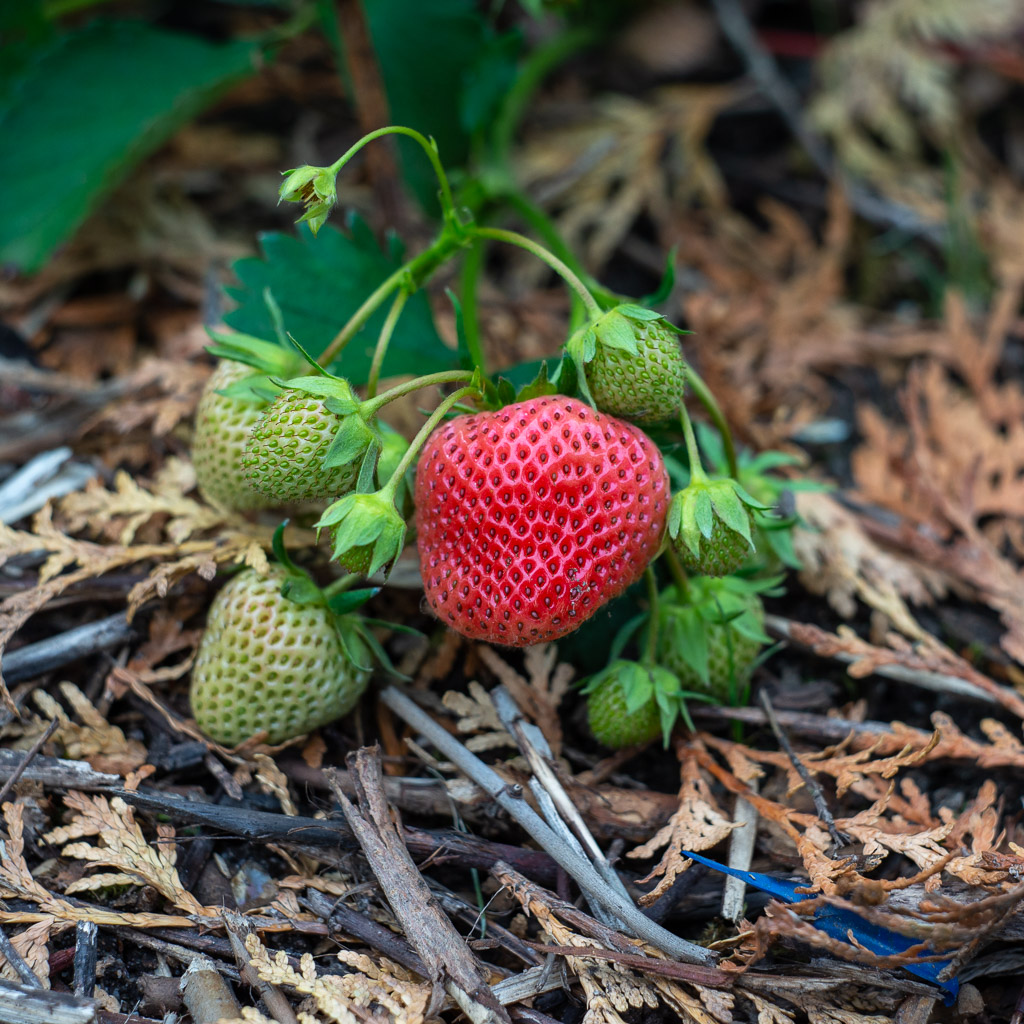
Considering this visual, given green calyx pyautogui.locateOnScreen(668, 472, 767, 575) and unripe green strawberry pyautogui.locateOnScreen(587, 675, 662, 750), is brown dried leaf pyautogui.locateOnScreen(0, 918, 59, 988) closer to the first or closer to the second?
unripe green strawberry pyautogui.locateOnScreen(587, 675, 662, 750)

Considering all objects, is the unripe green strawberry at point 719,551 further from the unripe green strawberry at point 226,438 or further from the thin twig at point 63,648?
the thin twig at point 63,648

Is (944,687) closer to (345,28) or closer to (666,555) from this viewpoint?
(666,555)

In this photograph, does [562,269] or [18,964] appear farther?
[562,269]

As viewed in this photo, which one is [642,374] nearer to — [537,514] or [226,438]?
[537,514]

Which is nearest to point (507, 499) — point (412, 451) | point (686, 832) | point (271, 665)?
point (412, 451)

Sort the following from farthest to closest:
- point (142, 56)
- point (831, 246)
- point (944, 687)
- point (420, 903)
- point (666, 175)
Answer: point (666, 175) → point (831, 246) → point (142, 56) → point (944, 687) → point (420, 903)

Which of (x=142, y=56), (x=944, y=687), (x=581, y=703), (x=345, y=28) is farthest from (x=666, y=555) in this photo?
(x=142, y=56)
